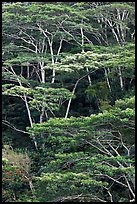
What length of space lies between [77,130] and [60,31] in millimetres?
6367

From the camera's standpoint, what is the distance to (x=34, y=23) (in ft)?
45.3

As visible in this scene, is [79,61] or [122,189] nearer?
[122,189]

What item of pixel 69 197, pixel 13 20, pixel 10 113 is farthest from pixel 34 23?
pixel 69 197

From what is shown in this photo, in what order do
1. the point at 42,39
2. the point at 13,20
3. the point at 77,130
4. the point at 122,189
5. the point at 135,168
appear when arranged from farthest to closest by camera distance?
the point at 42,39 → the point at 13,20 → the point at 122,189 → the point at 77,130 → the point at 135,168

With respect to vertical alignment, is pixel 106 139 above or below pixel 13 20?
below

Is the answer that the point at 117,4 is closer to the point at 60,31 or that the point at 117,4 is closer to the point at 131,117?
the point at 60,31

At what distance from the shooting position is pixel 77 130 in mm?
8898

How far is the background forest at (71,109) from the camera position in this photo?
28.7 ft

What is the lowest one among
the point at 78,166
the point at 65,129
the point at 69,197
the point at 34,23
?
the point at 69,197

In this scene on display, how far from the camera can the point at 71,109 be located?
1570 cm

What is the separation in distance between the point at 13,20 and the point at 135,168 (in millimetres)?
7515

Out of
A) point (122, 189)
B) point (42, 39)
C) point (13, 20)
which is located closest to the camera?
point (122, 189)

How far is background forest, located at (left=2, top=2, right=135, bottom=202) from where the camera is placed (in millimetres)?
8734

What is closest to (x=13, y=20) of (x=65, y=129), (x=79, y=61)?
(x=79, y=61)
